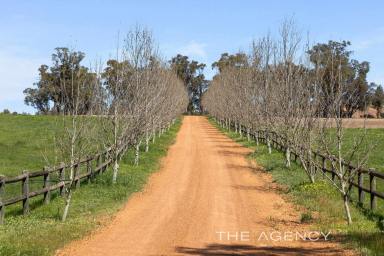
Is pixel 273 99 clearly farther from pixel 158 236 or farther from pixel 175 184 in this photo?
pixel 158 236

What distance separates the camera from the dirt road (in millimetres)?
9930

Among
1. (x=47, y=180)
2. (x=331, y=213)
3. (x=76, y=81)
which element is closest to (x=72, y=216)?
(x=47, y=180)

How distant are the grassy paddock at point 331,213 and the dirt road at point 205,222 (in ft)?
1.42

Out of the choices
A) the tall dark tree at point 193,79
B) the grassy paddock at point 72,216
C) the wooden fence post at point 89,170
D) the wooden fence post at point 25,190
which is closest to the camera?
the grassy paddock at point 72,216

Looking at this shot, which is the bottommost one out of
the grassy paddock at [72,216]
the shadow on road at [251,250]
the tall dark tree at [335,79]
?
the grassy paddock at [72,216]

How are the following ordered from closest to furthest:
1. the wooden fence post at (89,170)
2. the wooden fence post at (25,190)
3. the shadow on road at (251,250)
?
the shadow on road at (251,250), the wooden fence post at (25,190), the wooden fence post at (89,170)

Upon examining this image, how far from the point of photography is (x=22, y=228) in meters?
11.6

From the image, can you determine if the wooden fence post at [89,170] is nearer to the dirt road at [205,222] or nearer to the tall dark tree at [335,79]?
the dirt road at [205,222]

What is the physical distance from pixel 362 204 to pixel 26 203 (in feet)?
32.7

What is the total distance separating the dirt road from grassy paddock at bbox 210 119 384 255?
1.42ft

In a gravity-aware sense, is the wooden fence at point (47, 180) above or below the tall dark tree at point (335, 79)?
below

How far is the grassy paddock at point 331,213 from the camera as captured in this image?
9.96m

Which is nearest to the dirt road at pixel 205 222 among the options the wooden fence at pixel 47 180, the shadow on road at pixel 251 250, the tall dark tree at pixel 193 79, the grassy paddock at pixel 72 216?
the shadow on road at pixel 251 250

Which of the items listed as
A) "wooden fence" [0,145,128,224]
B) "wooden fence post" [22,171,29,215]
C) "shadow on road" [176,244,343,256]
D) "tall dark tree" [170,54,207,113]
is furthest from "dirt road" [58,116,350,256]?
"tall dark tree" [170,54,207,113]
